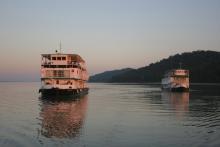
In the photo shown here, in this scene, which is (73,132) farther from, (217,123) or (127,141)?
(217,123)

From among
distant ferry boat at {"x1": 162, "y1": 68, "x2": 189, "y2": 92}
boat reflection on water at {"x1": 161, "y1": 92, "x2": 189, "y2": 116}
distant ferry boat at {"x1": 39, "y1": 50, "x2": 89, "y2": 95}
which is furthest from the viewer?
distant ferry boat at {"x1": 162, "y1": 68, "x2": 189, "y2": 92}

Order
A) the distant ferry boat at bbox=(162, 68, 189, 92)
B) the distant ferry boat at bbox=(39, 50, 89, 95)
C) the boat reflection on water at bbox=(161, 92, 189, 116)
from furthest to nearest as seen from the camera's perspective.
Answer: the distant ferry boat at bbox=(162, 68, 189, 92)
the distant ferry boat at bbox=(39, 50, 89, 95)
the boat reflection on water at bbox=(161, 92, 189, 116)

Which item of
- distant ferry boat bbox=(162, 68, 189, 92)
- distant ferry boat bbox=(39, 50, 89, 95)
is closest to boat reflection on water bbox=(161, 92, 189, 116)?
distant ferry boat bbox=(39, 50, 89, 95)

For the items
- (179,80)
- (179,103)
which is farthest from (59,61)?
(179,80)

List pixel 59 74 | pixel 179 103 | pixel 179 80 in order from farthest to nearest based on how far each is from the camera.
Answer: pixel 179 80, pixel 59 74, pixel 179 103

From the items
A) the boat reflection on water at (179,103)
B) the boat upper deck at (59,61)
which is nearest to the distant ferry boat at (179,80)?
the boat reflection on water at (179,103)

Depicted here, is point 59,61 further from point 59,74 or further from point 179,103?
point 179,103

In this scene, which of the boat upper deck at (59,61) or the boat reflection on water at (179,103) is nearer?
the boat reflection on water at (179,103)

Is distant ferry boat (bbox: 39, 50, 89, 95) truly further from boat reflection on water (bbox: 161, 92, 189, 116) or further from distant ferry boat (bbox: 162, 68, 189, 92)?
distant ferry boat (bbox: 162, 68, 189, 92)

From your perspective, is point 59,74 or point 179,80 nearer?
point 59,74

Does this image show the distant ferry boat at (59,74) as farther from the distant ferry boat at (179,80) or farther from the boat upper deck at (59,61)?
the distant ferry boat at (179,80)

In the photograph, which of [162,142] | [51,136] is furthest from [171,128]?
[51,136]

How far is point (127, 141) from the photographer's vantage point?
22.2 metres

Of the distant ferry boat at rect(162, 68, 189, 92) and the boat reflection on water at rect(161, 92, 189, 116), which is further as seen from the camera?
the distant ferry boat at rect(162, 68, 189, 92)
